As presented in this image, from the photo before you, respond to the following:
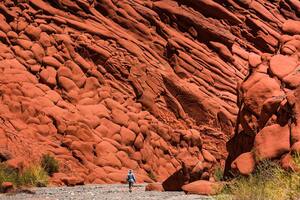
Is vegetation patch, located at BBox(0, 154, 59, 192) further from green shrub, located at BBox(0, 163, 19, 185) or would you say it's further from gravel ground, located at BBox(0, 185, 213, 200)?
gravel ground, located at BBox(0, 185, 213, 200)

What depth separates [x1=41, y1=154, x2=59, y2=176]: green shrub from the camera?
82.1 ft

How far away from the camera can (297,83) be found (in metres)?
12.8

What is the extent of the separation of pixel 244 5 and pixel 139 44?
36.6 feet

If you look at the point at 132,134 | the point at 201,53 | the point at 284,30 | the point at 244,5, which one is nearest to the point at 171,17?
the point at 201,53

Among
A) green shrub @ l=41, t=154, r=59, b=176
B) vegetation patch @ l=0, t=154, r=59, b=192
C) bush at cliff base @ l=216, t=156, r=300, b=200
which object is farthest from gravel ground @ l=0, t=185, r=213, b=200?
green shrub @ l=41, t=154, r=59, b=176

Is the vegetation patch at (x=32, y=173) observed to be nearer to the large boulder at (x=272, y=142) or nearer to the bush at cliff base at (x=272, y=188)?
the large boulder at (x=272, y=142)

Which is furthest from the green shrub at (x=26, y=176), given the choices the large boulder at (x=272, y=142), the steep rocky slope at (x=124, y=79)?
the large boulder at (x=272, y=142)

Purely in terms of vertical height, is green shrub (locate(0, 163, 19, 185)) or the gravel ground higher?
the gravel ground

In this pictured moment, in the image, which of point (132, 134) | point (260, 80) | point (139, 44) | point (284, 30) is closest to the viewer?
point (260, 80)

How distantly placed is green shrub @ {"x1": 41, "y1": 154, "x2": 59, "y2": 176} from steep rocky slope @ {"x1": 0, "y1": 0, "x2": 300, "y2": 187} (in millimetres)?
628

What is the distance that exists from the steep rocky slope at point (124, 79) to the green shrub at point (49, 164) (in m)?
0.63

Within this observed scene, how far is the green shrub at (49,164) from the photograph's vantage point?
2502 centimetres

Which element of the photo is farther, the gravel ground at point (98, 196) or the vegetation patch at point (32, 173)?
the vegetation patch at point (32, 173)

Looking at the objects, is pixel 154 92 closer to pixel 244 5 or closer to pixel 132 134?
pixel 132 134
